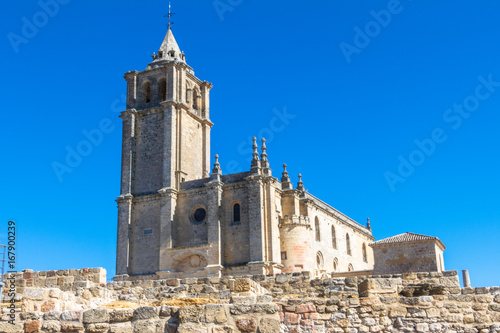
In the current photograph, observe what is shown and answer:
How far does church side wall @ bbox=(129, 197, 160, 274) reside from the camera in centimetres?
3722

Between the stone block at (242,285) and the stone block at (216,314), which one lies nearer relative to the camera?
the stone block at (216,314)

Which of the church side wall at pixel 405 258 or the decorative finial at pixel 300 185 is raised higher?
the decorative finial at pixel 300 185

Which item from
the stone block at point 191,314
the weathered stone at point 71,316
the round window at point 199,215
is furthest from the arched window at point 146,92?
the stone block at point 191,314

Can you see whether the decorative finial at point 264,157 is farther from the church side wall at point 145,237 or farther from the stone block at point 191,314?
the stone block at point 191,314

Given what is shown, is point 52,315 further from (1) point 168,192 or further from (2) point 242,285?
(1) point 168,192

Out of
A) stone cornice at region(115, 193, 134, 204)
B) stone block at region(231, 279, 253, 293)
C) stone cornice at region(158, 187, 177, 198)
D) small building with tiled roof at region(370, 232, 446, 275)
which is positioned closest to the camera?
stone block at region(231, 279, 253, 293)

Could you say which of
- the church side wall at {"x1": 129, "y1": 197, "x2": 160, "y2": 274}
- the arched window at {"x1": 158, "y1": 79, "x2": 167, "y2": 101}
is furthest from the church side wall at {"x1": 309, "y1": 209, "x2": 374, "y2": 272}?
the arched window at {"x1": 158, "y1": 79, "x2": 167, "y2": 101}

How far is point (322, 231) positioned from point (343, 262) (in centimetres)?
457

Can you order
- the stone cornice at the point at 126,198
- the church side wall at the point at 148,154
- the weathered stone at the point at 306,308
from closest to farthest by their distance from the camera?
1. the weathered stone at the point at 306,308
2. the stone cornice at the point at 126,198
3. the church side wall at the point at 148,154

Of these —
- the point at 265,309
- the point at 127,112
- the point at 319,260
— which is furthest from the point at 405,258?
the point at 127,112

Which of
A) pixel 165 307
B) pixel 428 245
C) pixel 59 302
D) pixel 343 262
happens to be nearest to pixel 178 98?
pixel 343 262

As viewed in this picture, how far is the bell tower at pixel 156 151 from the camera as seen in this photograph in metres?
37.6

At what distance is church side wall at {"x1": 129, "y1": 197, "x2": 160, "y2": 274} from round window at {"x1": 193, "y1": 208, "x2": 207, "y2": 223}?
246cm

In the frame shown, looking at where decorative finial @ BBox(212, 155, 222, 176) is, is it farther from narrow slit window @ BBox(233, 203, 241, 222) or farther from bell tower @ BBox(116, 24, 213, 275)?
bell tower @ BBox(116, 24, 213, 275)
